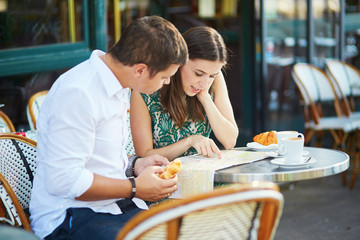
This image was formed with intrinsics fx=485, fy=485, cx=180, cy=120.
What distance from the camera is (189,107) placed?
252 centimetres

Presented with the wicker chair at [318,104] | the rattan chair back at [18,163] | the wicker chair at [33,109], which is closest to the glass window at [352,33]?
the wicker chair at [318,104]

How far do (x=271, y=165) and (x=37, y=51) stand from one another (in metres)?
2.40

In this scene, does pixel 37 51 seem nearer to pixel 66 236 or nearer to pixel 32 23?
pixel 32 23

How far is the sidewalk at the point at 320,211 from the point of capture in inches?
144

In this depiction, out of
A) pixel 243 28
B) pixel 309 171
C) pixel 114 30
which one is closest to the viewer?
pixel 309 171

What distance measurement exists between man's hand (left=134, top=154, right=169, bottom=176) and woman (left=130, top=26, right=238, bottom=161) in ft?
0.73

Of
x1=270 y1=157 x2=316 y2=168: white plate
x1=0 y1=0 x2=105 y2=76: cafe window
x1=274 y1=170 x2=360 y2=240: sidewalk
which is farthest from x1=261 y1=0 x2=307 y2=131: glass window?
x1=270 y1=157 x2=316 y2=168: white plate

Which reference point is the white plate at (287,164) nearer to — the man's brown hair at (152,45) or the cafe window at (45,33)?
the man's brown hair at (152,45)

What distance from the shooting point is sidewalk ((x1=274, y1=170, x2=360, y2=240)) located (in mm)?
3664

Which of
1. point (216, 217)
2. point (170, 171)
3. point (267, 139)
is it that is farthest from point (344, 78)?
point (216, 217)

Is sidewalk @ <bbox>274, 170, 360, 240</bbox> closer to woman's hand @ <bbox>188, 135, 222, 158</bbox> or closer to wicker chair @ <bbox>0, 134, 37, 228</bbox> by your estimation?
woman's hand @ <bbox>188, 135, 222, 158</bbox>

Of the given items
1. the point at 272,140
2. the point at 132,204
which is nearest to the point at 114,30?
the point at 272,140

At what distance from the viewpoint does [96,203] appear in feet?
5.83

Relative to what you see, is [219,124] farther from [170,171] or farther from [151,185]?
[151,185]
